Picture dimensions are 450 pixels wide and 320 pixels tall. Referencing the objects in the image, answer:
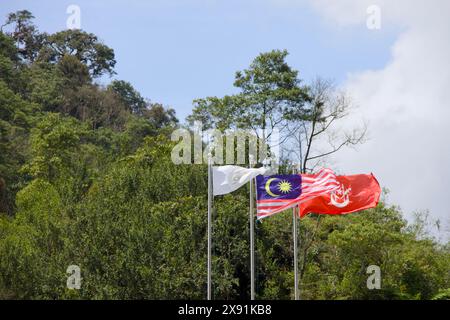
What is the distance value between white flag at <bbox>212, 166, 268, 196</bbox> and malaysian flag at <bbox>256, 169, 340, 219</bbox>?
1.89 ft

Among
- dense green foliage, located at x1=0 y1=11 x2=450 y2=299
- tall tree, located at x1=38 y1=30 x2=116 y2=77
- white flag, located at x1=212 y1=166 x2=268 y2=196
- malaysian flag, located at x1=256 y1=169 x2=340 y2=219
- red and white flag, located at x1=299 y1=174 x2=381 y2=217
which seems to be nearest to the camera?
red and white flag, located at x1=299 y1=174 x2=381 y2=217

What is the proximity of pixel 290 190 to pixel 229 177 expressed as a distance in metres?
1.92

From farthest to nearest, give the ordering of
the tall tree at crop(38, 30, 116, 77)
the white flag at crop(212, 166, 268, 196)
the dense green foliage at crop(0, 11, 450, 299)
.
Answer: the tall tree at crop(38, 30, 116, 77) → the dense green foliage at crop(0, 11, 450, 299) → the white flag at crop(212, 166, 268, 196)

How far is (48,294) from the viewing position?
30.0 m

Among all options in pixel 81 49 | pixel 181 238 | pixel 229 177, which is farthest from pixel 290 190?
pixel 81 49

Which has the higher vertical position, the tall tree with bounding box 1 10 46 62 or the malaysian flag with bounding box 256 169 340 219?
the tall tree with bounding box 1 10 46 62

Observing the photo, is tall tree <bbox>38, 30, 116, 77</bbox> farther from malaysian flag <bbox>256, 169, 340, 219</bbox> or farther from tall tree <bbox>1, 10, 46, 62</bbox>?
malaysian flag <bbox>256, 169, 340, 219</bbox>

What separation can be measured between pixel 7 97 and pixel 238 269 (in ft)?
101

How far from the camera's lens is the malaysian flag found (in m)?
22.2

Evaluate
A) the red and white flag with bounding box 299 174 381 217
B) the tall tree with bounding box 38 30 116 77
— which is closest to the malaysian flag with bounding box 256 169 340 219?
the red and white flag with bounding box 299 174 381 217

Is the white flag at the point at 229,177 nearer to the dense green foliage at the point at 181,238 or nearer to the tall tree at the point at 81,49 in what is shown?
the dense green foliage at the point at 181,238

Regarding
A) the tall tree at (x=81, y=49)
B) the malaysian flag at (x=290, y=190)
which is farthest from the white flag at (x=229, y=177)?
the tall tree at (x=81, y=49)

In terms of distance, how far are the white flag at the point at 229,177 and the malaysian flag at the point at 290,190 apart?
57cm

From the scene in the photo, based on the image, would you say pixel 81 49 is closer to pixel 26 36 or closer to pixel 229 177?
pixel 26 36
